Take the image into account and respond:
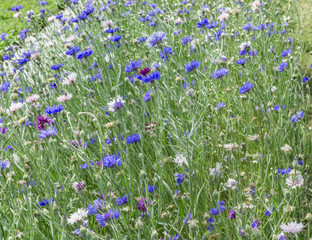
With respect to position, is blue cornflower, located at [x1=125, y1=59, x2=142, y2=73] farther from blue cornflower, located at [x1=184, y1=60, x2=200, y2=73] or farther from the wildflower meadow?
blue cornflower, located at [x1=184, y1=60, x2=200, y2=73]

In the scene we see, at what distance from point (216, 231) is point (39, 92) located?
1.62 meters

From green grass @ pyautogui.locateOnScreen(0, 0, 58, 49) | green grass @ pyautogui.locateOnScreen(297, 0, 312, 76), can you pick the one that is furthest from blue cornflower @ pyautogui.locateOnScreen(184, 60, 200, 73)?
green grass @ pyautogui.locateOnScreen(0, 0, 58, 49)

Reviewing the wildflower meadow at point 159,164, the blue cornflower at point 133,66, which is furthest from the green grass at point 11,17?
the blue cornflower at point 133,66

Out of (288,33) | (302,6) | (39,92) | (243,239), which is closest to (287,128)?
(243,239)

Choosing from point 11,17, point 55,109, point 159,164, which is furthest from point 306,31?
point 11,17

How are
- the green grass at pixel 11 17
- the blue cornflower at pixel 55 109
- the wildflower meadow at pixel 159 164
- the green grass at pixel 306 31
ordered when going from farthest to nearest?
the green grass at pixel 11 17 < the green grass at pixel 306 31 < the blue cornflower at pixel 55 109 < the wildflower meadow at pixel 159 164

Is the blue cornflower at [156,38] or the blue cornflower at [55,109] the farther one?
the blue cornflower at [156,38]

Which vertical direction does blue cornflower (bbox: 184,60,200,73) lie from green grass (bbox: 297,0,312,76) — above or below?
above

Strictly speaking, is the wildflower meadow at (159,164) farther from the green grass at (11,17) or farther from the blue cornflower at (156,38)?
the green grass at (11,17)

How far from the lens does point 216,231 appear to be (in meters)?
1.49

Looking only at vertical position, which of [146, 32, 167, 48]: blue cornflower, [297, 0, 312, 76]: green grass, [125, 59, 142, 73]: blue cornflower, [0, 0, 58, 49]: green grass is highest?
[146, 32, 167, 48]: blue cornflower

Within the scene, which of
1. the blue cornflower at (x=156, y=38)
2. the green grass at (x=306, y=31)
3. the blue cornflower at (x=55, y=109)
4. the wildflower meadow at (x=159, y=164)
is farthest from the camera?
the green grass at (x=306, y=31)

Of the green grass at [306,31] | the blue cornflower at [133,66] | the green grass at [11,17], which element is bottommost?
the green grass at [306,31]

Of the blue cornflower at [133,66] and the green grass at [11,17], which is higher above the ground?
the blue cornflower at [133,66]
